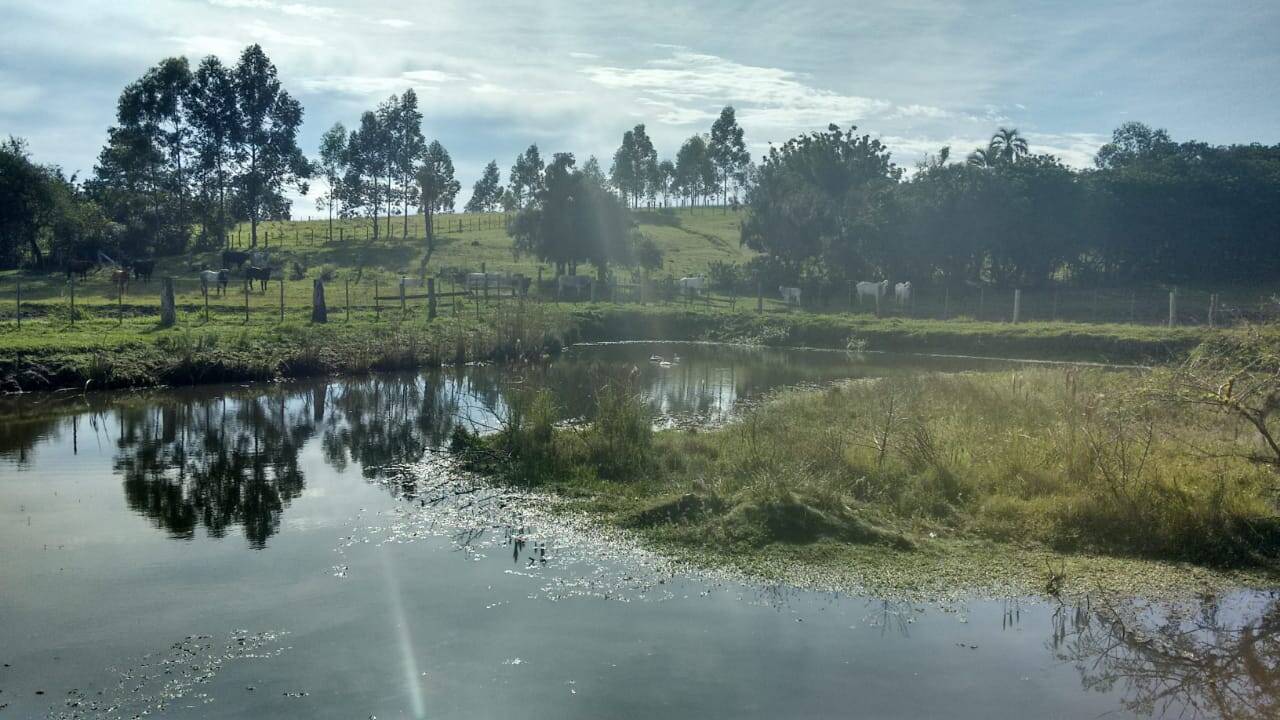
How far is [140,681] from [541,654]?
333 cm

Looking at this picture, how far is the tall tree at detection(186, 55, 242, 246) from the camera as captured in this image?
64.1 metres

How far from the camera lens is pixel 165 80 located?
206 ft

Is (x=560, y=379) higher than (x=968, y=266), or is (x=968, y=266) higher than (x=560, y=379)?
(x=968, y=266)

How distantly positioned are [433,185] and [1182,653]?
64441mm

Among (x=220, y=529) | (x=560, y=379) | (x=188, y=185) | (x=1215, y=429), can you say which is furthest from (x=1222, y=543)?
(x=188, y=185)

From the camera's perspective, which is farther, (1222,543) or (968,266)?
(968,266)

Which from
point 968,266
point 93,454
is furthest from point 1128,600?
point 968,266

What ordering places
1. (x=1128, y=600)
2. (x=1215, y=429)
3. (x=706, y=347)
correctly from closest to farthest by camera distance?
(x=1128, y=600), (x=1215, y=429), (x=706, y=347)

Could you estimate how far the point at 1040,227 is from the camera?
49.7 meters

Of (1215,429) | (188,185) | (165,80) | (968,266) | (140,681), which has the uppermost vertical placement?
(165,80)

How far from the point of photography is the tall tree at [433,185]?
67.2 metres

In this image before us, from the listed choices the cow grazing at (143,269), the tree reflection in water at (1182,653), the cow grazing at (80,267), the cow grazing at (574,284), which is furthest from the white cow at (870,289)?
the tree reflection in water at (1182,653)

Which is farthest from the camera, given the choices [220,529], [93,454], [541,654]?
[93,454]

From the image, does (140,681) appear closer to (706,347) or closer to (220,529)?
(220,529)
